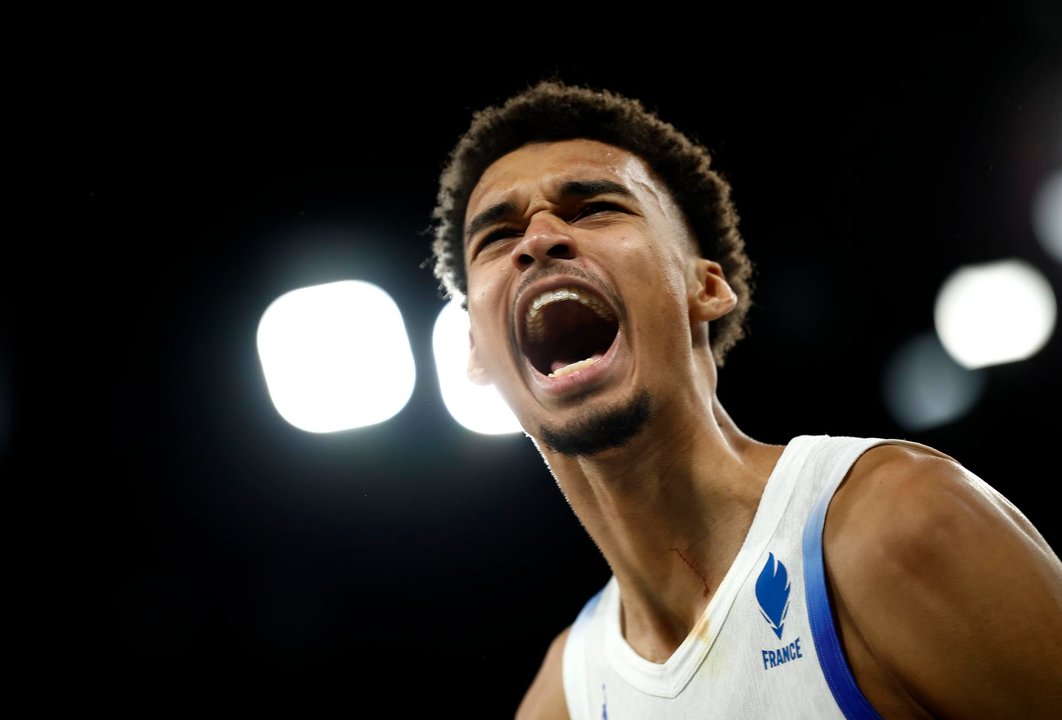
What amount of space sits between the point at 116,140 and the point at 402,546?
1.86m

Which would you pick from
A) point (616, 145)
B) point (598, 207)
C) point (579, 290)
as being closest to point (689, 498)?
point (579, 290)

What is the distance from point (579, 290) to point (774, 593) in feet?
1.96

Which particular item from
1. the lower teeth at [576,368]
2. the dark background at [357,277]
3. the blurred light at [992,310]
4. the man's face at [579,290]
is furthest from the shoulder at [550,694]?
the blurred light at [992,310]

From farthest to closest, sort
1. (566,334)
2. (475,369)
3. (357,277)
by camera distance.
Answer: (357,277) < (475,369) < (566,334)

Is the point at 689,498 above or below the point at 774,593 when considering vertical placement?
above

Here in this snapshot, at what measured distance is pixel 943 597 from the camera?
96 cm

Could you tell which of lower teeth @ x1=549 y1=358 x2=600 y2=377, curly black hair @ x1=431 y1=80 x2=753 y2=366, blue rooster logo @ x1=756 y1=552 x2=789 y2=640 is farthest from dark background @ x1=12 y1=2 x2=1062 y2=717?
blue rooster logo @ x1=756 y1=552 x2=789 y2=640

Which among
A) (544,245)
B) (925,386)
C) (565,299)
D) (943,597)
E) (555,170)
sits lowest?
(925,386)

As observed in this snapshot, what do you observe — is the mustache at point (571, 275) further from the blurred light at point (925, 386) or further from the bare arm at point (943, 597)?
the blurred light at point (925, 386)

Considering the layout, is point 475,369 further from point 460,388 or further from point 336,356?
point 336,356

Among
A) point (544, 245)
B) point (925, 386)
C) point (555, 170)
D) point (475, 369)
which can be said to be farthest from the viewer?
point (925, 386)

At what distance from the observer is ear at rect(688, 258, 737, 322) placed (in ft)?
5.29

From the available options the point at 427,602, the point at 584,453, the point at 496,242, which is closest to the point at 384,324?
the point at 427,602

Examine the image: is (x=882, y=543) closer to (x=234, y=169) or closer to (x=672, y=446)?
(x=672, y=446)
